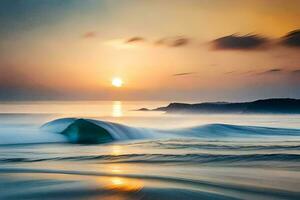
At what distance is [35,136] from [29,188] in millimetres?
13589

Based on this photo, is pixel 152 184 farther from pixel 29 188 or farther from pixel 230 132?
pixel 230 132

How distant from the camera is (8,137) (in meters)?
19.1

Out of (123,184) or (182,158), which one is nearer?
(123,184)

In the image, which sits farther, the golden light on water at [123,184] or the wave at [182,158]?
the wave at [182,158]

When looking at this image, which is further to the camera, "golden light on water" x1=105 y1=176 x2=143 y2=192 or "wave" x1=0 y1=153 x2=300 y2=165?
"wave" x1=0 y1=153 x2=300 y2=165

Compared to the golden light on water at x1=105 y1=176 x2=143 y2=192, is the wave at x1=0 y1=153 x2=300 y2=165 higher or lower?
higher

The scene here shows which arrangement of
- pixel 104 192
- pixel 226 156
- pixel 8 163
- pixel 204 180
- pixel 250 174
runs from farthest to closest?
pixel 226 156, pixel 8 163, pixel 250 174, pixel 204 180, pixel 104 192

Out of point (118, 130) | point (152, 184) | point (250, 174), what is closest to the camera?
point (152, 184)

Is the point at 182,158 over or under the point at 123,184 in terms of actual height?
over

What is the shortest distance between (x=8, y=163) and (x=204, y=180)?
492cm

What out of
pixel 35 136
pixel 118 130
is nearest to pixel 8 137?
pixel 35 136

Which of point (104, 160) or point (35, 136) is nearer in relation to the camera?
point (104, 160)

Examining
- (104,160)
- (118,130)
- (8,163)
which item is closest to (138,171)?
(104,160)

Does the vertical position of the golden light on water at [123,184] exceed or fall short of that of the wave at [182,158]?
it falls short
